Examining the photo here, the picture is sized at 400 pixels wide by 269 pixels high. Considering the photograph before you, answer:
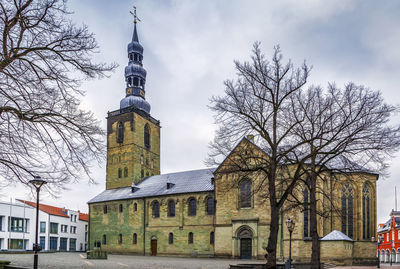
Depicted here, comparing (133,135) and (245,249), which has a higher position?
(133,135)

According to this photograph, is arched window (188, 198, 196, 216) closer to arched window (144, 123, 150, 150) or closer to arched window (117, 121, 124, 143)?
arched window (144, 123, 150, 150)

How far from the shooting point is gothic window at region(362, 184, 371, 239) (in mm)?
35625

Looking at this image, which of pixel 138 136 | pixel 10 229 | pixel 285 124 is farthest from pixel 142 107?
pixel 285 124

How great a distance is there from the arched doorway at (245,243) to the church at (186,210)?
0.09 metres

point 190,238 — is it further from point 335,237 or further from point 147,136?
point 147,136

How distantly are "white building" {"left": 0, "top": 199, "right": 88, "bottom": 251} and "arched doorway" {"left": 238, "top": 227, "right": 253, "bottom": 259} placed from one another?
30.3 m

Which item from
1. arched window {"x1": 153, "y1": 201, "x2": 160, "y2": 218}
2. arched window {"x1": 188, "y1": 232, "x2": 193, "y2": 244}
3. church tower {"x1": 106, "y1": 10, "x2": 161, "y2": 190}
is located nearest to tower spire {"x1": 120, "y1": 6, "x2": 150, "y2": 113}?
church tower {"x1": 106, "y1": 10, "x2": 161, "y2": 190}

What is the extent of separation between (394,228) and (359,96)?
59.7m

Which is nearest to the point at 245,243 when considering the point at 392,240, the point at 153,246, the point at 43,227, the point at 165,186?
the point at 153,246

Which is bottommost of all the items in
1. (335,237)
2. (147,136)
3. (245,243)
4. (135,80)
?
(245,243)

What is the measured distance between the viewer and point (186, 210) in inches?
1682

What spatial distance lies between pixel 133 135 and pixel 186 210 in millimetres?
16402

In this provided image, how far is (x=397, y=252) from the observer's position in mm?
65500

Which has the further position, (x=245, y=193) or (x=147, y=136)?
(x=147, y=136)
